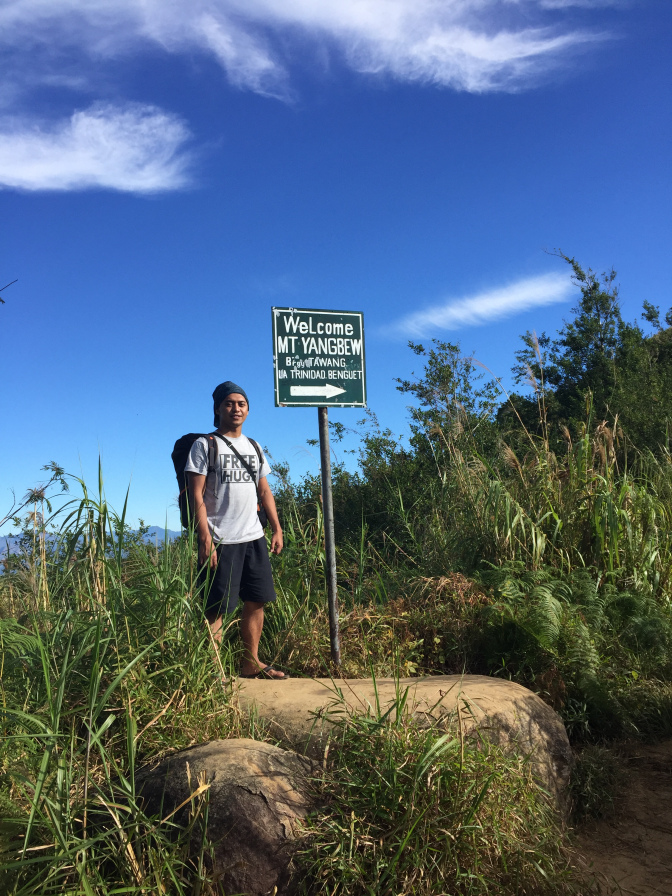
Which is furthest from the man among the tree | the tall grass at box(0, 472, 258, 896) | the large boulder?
the tree

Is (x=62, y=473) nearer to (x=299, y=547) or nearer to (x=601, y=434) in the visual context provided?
(x=299, y=547)

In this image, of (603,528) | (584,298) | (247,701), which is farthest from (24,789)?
(584,298)

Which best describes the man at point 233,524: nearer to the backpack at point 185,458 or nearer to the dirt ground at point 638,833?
the backpack at point 185,458

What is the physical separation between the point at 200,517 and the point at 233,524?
284mm

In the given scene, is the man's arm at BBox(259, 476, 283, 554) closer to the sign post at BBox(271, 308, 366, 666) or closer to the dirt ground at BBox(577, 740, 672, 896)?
the sign post at BBox(271, 308, 366, 666)

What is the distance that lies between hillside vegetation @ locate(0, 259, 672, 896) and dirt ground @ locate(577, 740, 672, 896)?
18cm

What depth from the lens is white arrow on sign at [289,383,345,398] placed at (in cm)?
492

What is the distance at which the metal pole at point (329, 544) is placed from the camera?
15.7 feet

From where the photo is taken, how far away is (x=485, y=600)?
5320mm

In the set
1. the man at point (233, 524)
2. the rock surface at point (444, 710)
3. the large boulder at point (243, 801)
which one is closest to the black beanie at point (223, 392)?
the man at point (233, 524)

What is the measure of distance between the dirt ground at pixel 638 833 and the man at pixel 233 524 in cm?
212

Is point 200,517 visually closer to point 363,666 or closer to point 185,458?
point 185,458

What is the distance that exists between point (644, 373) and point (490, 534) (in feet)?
36.0

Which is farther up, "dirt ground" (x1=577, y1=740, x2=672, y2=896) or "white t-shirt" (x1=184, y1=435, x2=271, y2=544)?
"white t-shirt" (x1=184, y1=435, x2=271, y2=544)
